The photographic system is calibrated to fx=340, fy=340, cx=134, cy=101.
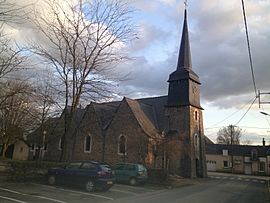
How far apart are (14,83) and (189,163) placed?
30.2 metres

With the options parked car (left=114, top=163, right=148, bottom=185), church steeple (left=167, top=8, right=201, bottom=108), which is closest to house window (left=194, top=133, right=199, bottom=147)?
church steeple (left=167, top=8, right=201, bottom=108)

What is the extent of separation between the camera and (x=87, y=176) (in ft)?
61.1

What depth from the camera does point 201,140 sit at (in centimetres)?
4700

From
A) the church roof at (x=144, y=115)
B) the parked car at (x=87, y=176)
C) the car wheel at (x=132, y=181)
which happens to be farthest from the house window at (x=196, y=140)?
the parked car at (x=87, y=176)

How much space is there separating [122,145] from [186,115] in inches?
357

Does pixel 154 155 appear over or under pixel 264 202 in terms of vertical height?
over

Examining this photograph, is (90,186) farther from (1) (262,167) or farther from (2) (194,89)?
(1) (262,167)

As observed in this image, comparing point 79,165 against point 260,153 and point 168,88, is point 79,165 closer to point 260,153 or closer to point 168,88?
point 168,88

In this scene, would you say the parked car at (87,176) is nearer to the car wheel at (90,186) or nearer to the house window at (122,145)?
the car wheel at (90,186)

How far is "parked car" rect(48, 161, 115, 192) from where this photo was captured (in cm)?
1842

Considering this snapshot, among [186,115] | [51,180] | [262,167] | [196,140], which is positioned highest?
[186,115]

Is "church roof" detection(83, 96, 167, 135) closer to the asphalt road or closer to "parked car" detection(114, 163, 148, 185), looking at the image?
"parked car" detection(114, 163, 148, 185)

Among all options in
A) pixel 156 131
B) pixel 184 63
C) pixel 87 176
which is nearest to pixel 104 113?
pixel 156 131

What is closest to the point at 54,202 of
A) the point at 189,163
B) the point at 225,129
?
the point at 189,163
